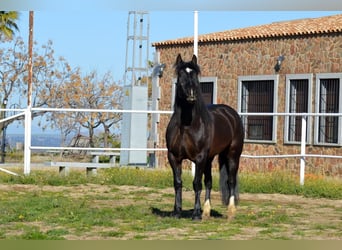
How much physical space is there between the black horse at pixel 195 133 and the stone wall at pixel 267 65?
9.91 metres

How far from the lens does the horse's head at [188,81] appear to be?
9266 millimetres

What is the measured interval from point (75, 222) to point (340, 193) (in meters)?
5.94

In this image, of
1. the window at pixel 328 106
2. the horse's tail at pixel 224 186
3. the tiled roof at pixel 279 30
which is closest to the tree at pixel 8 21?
the tiled roof at pixel 279 30

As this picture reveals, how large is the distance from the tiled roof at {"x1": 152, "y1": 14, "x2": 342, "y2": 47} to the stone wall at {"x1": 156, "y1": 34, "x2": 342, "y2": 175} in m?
0.16

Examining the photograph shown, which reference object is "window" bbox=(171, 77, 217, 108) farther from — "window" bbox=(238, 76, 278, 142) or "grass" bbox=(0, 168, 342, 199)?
"grass" bbox=(0, 168, 342, 199)

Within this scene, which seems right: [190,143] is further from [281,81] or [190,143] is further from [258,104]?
[258,104]

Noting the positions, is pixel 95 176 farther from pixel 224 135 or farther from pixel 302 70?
pixel 302 70

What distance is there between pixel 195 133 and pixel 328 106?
38.1ft

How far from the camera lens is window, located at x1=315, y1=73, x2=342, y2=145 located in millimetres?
20406

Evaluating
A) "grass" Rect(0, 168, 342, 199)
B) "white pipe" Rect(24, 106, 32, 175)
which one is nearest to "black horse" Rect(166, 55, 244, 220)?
"grass" Rect(0, 168, 342, 199)

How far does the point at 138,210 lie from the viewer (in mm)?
10469

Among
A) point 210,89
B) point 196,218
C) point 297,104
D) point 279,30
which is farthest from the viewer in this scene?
point 210,89

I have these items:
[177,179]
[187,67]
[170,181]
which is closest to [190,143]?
[177,179]

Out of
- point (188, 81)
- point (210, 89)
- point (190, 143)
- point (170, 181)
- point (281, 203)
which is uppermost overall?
point (210, 89)
